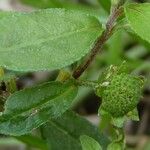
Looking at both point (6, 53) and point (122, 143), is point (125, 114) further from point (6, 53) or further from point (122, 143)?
point (6, 53)

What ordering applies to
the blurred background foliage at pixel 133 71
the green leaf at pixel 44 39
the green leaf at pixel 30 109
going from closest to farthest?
1. the green leaf at pixel 44 39
2. the green leaf at pixel 30 109
3. the blurred background foliage at pixel 133 71

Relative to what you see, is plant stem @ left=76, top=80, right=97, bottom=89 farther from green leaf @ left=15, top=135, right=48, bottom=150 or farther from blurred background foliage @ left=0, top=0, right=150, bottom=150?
blurred background foliage @ left=0, top=0, right=150, bottom=150

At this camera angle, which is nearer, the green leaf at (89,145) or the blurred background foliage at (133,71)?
the green leaf at (89,145)

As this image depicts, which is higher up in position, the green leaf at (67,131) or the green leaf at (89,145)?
the green leaf at (89,145)

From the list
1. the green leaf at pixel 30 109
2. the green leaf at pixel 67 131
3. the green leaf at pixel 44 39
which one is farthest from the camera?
the green leaf at pixel 67 131

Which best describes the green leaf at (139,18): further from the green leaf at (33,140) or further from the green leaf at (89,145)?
the green leaf at (33,140)

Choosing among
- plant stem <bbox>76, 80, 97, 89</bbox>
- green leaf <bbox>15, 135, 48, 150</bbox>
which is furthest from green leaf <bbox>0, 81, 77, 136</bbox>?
green leaf <bbox>15, 135, 48, 150</bbox>

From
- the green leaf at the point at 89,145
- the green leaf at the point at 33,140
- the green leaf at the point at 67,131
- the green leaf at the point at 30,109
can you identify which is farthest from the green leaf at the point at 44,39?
the green leaf at the point at 33,140
